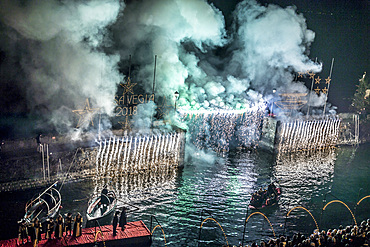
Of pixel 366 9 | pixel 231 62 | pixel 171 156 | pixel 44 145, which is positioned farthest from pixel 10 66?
pixel 366 9

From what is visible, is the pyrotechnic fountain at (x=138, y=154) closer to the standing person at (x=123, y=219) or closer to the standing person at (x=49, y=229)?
the standing person at (x=123, y=219)

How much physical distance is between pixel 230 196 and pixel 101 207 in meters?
7.46

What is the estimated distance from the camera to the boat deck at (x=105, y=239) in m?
13.7

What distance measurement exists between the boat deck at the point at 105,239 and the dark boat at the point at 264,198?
664 cm

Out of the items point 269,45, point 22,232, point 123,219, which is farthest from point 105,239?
point 269,45

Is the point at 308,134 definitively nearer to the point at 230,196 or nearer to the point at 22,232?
the point at 230,196

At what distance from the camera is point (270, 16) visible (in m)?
34.2

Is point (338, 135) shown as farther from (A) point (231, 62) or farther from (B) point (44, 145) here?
Result: (B) point (44, 145)

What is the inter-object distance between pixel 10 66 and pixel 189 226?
52.2ft

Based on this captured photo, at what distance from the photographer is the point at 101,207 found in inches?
681

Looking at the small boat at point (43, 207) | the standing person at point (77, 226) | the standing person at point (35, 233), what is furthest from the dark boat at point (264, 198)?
the standing person at point (35, 233)

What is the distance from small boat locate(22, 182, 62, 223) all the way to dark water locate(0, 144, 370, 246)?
0.53m

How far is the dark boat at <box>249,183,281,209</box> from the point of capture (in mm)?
19062

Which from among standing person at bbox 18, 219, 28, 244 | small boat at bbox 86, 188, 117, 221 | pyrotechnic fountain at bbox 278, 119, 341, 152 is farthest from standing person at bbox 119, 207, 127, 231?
pyrotechnic fountain at bbox 278, 119, 341, 152
